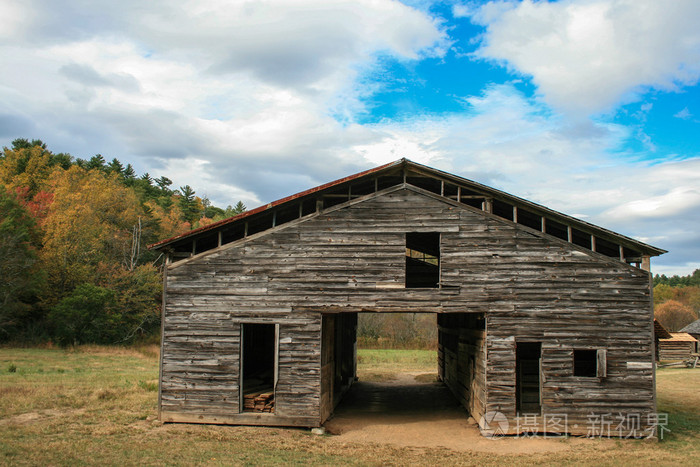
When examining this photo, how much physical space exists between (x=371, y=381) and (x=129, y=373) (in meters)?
12.9

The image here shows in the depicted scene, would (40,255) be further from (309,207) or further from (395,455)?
(395,455)

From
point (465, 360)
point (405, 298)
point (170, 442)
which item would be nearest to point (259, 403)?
point (170, 442)

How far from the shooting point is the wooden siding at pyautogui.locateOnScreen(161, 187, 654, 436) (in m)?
14.9

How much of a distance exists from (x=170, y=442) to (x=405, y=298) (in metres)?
7.71

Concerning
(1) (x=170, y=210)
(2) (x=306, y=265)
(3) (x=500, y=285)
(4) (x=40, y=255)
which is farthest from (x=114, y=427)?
(1) (x=170, y=210)

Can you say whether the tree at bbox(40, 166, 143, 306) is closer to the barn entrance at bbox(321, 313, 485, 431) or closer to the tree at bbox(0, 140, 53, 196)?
the tree at bbox(0, 140, 53, 196)

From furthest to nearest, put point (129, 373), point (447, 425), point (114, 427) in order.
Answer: point (129, 373) → point (447, 425) → point (114, 427)

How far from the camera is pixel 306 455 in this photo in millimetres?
12602

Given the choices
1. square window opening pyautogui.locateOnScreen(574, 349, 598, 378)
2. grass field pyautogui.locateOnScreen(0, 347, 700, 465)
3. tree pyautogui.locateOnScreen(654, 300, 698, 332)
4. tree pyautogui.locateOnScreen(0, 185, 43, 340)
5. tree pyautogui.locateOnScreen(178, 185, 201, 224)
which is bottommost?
tree pyautogui.locateOnScreen(654, 300, 698, 332)

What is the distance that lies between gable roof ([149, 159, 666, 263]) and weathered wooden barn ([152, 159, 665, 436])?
0.22 ft

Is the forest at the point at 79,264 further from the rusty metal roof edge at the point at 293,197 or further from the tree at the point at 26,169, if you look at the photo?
the rusty metal roof edge at the point at 293,197

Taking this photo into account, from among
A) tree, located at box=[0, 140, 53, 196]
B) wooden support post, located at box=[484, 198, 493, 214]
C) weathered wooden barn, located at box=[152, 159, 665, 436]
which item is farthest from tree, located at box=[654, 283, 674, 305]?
tree, located at box=[0, 140, 53, 196]

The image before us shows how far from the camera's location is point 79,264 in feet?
141

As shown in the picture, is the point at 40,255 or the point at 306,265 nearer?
the point at 306,265
